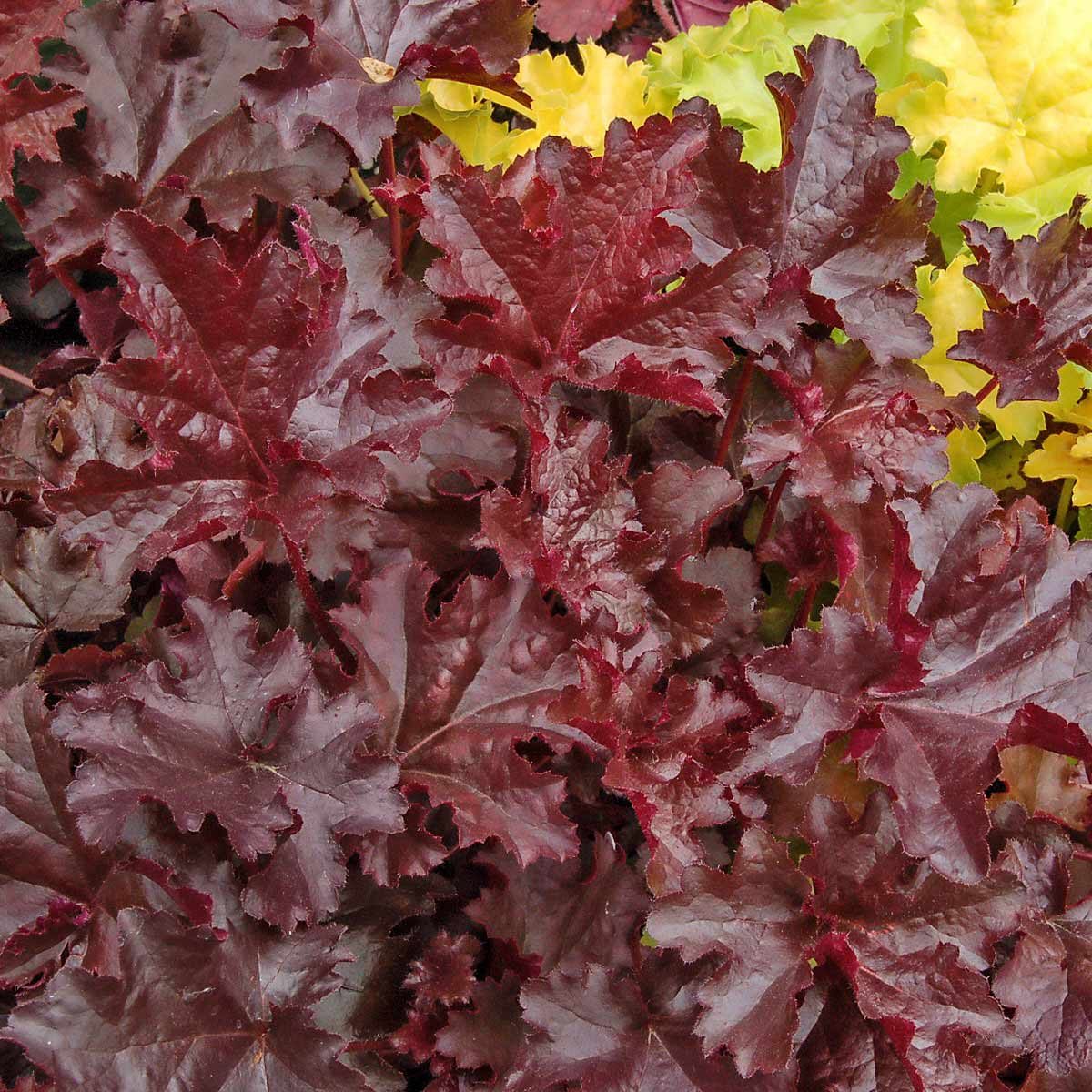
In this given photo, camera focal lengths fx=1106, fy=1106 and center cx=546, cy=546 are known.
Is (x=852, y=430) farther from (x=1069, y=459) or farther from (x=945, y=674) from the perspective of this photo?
(x=1069, y=459)

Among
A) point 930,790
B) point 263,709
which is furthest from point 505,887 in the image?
point 930,790

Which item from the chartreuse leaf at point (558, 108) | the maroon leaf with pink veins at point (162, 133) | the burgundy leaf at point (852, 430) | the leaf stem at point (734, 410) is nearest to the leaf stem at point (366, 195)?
the chartreuse leaf at point (558, 108)

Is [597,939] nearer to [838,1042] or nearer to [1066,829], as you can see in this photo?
[838,1042]

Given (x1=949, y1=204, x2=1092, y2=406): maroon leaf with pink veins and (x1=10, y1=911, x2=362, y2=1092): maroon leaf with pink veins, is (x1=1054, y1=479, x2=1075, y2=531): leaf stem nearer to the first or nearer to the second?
(x1=949, y1=204, x2=1092, y2=406): maroon leaf with pink veins

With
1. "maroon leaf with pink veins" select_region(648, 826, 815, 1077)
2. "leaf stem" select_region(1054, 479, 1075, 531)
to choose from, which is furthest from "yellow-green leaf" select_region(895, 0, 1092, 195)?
"maroon leaf with pink veins" select_region(648, 826, 815, 1077)

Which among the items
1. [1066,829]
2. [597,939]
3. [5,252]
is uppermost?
[5,252]

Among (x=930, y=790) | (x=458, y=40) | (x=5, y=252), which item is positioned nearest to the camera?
(x=930, y=790)
